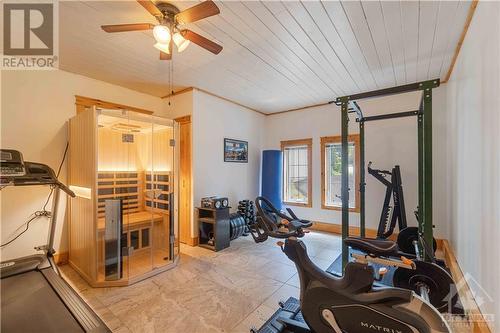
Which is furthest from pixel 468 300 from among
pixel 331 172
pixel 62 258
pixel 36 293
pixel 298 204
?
pixel 62 258

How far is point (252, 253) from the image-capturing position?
12.1 feet

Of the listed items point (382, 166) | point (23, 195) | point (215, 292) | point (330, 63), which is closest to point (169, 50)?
point (330, 63)

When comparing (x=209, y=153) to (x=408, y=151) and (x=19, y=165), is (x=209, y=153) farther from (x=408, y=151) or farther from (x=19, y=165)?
(x=408, y=151)

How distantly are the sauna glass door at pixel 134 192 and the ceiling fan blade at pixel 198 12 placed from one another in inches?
61.9

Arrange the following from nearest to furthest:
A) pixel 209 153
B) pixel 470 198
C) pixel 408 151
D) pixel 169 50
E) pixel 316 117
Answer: pixel 169 50 < pixel 470 198 < pixel 408 151 < pixel 209 153 < pixel 316 117

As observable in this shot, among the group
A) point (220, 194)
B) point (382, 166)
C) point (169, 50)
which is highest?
point (169, 50)

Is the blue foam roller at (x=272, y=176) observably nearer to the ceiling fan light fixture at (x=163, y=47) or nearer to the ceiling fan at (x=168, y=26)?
the ceiling fan at (x=168, y=26)

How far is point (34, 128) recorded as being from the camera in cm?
306

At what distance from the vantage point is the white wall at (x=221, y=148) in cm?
414

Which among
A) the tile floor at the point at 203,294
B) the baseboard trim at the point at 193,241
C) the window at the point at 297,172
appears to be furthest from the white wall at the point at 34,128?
the window at the point at 297,172

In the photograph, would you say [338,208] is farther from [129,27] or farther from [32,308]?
[32,308]

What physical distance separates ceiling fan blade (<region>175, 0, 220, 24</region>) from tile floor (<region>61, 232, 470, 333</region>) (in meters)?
2.59

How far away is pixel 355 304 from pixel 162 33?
2.58m

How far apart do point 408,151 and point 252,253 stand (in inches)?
131
